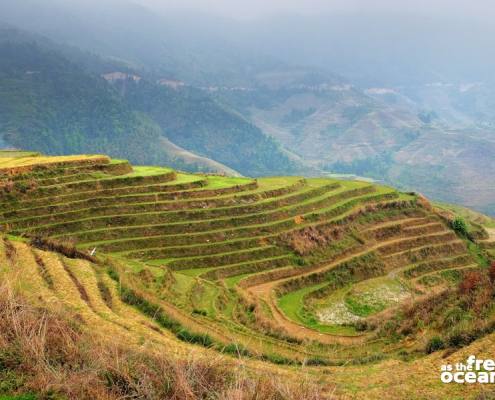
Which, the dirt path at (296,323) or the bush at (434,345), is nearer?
the bush at (434,345)

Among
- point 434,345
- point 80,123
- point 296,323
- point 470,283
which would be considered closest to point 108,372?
point 434,345

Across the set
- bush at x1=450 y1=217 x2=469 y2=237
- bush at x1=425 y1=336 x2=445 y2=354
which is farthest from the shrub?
bush at x1=450 y1=217 x2=469 y2=237

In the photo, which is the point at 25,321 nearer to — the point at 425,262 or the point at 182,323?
the point at 182,323

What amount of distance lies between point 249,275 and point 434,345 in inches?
679

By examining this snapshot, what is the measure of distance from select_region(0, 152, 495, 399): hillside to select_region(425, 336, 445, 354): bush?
0.12ft

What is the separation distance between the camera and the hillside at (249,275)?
1028 cm

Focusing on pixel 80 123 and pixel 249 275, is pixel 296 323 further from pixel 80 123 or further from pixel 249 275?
pixel 80 123

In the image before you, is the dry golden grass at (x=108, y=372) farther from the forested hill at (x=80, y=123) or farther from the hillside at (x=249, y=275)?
the forested hill at (x=80, y=123)

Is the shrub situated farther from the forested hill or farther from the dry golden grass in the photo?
the forested hill

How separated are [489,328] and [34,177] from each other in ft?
86.5

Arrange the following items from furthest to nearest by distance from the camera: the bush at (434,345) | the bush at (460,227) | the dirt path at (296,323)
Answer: the bush at (460,227), the dirt path at (296,323), the bush at (434,345)

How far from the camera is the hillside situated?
33.7 feet

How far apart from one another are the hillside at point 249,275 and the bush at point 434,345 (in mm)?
37

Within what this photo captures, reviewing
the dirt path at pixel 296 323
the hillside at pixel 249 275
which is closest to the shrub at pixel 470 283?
the hillside at pixel 249 275
